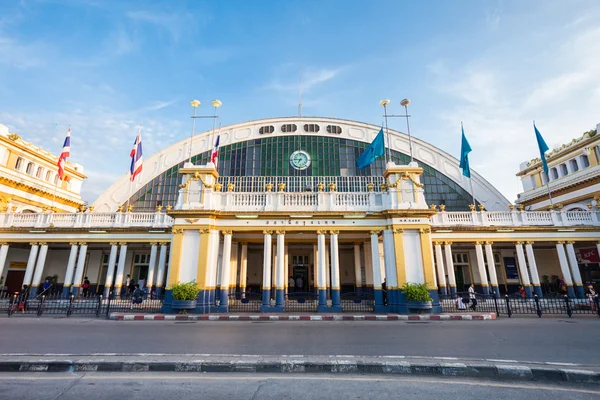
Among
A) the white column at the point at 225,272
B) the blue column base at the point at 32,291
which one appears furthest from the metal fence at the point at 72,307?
the white column at the point at 225,272

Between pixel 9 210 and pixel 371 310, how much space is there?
35145 mm

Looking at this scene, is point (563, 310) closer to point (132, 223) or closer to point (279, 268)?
point (279, 268)

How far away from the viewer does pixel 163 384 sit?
19.5ft

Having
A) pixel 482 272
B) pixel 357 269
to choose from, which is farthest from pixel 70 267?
pixel 482 272

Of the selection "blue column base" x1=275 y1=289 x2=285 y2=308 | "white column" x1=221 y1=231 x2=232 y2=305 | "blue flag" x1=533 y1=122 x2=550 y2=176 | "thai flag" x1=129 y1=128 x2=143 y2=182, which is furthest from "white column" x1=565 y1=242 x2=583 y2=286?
"thai flag" x1=129 y1=128 x2=143 y2=182

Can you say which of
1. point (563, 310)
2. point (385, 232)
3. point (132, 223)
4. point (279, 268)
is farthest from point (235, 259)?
point (563, 310)

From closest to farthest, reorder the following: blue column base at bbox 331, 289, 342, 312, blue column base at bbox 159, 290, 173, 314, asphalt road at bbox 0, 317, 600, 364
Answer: asphalt road at bbox 0, 317, 600, 364, blue column base at bbox 159, 290, 173, 314, blue column base at bbox 331, 289, 342, 312

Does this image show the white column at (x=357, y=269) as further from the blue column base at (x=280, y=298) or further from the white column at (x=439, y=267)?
the blue column base at (x=280, y=298)

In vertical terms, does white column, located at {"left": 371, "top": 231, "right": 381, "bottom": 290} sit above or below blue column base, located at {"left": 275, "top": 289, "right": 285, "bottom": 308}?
above

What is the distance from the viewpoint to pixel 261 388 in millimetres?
5711

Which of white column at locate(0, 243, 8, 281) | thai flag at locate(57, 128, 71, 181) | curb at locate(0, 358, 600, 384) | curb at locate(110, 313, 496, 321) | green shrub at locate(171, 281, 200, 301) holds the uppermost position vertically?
thai flag at locate(57, 128, 71, 181)

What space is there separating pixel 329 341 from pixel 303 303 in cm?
1133

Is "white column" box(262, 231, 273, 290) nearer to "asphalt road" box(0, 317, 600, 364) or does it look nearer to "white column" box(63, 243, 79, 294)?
"asphalt road" box(0, 317, 600, 364)

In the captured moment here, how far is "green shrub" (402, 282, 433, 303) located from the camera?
17531mm
